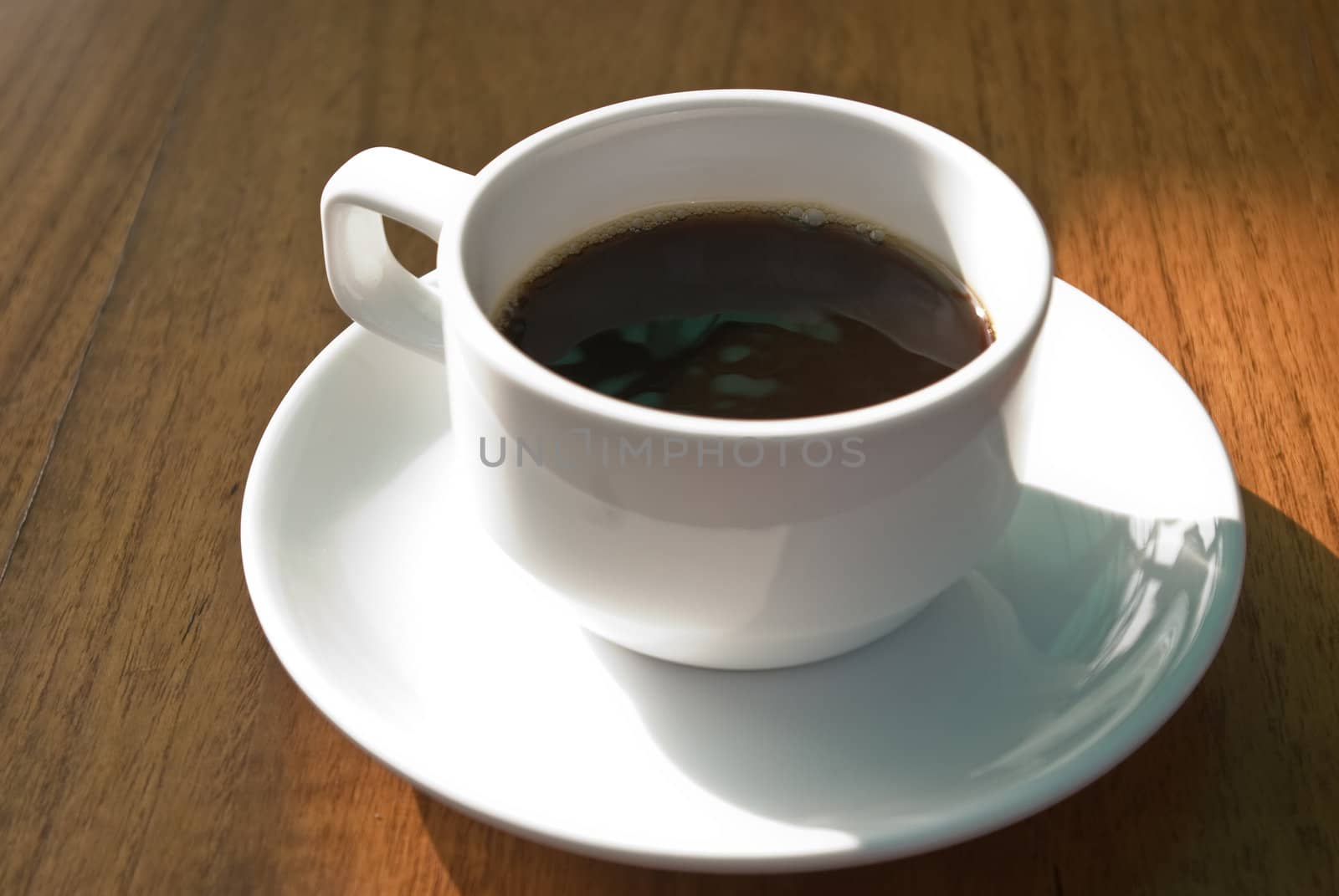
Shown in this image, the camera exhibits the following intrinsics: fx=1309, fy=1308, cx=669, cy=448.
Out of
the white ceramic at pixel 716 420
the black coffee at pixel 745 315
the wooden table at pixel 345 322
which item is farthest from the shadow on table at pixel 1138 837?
the black coffee at pixel 745 315

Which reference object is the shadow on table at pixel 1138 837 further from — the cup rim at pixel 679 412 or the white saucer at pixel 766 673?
the cup rim at pixel 679 412

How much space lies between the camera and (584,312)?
2.59 ft

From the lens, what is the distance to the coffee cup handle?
710mm

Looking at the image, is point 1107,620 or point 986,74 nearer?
point 1107,620

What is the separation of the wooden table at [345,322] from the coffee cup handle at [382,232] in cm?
21

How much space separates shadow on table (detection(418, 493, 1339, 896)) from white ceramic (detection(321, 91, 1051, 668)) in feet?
0.39

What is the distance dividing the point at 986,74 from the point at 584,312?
0.65 metres

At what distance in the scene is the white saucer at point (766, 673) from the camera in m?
0.60

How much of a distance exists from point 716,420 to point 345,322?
55 cm

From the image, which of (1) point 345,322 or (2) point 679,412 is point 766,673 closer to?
(2) point 679,412

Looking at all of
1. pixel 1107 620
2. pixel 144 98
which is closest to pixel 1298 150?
pixel 1107 620

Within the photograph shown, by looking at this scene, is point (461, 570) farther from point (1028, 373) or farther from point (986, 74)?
point (986, 74)

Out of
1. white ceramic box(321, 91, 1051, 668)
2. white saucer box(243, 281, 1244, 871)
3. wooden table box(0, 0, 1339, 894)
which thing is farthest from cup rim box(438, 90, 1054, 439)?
wooden table box(0, 0, 1339, 894)

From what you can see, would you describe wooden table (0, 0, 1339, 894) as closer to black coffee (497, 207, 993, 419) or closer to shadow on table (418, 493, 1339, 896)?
shadow on table (418, 493, 1339, 896)
